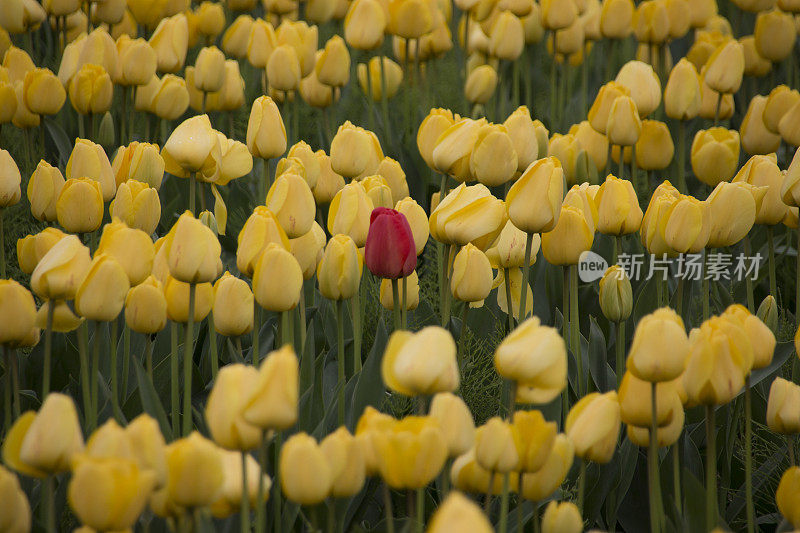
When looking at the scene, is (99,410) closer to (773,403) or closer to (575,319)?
(575,319)

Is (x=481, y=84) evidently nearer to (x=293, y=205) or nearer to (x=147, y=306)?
(x=293, y=205)

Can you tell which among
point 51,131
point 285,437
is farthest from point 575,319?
point 51,131

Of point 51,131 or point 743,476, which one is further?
point 51,131

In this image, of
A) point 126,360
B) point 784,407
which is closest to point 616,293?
point 784,407

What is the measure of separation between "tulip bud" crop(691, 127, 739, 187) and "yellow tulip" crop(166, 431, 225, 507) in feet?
6.12

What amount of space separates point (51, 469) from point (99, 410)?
0.72m

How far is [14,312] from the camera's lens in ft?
4.62

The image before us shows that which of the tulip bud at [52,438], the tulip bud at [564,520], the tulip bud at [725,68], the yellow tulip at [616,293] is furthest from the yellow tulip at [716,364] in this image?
the tulip bud at [725,68]

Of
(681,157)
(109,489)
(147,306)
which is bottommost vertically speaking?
(681,157)

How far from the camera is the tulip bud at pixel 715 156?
2484 millimetres

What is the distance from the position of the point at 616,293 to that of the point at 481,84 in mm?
1647

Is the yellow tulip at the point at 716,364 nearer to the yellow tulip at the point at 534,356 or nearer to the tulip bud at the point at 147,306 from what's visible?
the yellow tulip at the point at 534,356

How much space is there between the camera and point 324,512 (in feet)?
5.16

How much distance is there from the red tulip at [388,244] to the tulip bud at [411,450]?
56cm
